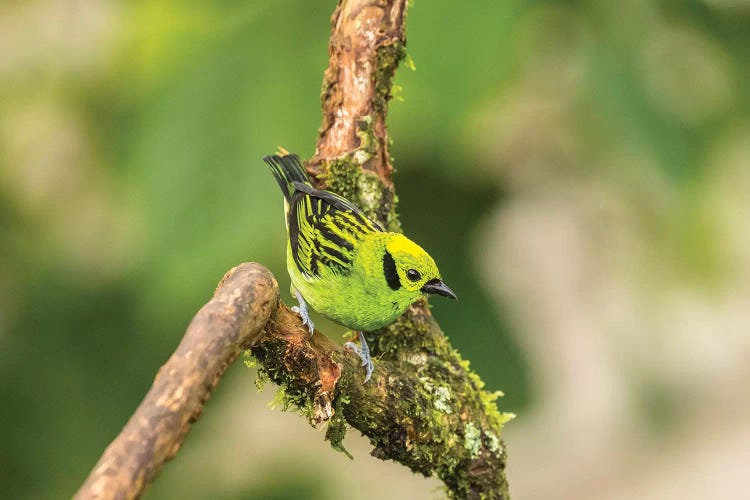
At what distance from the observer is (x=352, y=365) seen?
2.34m

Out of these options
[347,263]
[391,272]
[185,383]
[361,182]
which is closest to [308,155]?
[361,182]

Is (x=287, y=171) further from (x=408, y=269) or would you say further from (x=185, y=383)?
(x=185, y=383)

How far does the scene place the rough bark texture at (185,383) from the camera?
1390mm

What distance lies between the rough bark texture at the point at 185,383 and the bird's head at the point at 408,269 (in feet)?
2.79

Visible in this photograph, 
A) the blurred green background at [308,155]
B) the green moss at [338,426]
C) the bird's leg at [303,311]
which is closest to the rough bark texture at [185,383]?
the green moss at [338,426]

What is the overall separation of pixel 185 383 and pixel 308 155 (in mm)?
1953

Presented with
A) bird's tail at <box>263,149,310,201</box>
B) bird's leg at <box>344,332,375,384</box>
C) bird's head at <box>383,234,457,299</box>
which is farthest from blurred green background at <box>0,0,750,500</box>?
bird's leg at <box>344,332,375,384</box>

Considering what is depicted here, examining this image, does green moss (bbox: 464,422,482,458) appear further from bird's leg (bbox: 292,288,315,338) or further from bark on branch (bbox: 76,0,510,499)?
bird's leg (bbox: 292,288,315,338)

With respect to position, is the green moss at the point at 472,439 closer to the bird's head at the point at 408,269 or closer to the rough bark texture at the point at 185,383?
the bird's head at the point at 408,269

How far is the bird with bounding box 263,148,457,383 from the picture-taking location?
279cm

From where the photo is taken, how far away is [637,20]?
3.71 metres

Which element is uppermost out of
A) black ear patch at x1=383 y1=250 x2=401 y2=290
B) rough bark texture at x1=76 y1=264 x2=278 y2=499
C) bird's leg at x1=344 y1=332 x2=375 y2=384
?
black ear patch at x1=383 y1=250 x2=401 y2=290

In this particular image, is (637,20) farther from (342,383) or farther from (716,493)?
(716,493)

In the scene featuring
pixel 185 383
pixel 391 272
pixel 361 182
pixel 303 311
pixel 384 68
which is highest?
pixel 384 68
